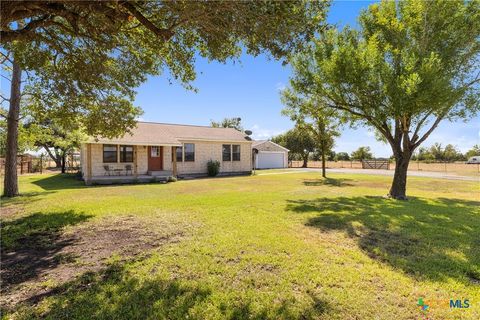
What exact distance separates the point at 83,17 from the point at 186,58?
274 centimetres

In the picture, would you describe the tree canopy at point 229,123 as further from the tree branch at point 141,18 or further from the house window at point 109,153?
the tree branch at point 141,18

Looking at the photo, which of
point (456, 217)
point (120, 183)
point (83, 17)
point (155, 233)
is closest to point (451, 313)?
point (155, 233)

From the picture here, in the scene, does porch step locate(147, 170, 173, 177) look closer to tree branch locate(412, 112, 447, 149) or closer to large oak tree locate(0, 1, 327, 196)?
large oak tree locate(0, 1, 327, 196)

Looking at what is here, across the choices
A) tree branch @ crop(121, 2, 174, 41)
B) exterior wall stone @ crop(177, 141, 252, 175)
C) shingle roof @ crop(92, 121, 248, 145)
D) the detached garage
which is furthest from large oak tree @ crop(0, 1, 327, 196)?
the detached garage

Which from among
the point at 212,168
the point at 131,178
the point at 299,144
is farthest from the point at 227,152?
the point at 299,144

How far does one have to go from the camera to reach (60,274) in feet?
12.9

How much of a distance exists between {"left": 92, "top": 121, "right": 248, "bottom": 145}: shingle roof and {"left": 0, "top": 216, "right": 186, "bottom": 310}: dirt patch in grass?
1110cm

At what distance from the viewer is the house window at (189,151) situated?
817 inches

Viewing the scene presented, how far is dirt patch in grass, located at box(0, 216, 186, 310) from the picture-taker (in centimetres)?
358

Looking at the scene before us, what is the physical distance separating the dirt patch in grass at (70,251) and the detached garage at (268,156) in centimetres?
2859

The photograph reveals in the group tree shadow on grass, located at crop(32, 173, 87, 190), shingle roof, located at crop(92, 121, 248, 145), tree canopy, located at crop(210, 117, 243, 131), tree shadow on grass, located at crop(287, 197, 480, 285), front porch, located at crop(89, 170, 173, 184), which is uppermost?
tree canopy, located at crop(210, 117, 243, 131)

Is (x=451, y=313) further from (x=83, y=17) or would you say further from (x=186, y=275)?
(x=83, y=17)

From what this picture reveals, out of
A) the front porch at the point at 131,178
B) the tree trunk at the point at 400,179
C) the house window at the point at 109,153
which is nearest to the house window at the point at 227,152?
the front porch at the point at 131,178

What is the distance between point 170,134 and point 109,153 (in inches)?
193
